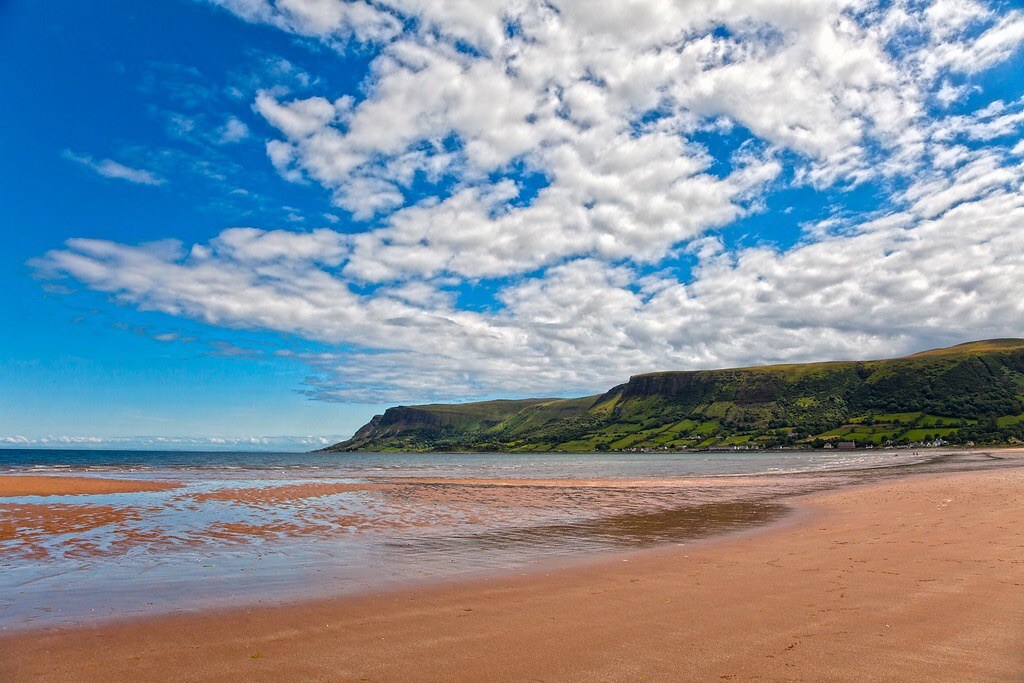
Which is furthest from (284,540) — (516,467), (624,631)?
(516,467)

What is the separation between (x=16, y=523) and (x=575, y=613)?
86.8 feet

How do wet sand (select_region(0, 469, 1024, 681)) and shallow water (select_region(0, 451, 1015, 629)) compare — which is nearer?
wet sand (select_region(0, 469, 1024, 681))

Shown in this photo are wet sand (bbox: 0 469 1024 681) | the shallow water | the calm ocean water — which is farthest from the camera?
the calm ocean water

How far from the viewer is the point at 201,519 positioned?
84.9 ft

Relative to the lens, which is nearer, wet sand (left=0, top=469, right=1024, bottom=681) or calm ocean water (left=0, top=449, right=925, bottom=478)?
wet sand (left=0, top=469, right=1024, bottom=681)

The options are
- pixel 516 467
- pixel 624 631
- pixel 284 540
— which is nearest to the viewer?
pixel 624 631

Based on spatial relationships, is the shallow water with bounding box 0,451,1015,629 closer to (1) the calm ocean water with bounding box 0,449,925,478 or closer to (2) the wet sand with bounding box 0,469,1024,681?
(2) the wet sand with bounding box 0,469,1024,681

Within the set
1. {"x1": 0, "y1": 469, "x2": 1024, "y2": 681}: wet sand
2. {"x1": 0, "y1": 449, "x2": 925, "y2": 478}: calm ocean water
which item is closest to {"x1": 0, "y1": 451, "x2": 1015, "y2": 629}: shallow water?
{"x1": 0, "y1": 469, "x2": 1024, "y2": 681}: wet sand

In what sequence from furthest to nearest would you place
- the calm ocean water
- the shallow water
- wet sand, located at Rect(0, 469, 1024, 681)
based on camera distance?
the calm ocean water → the shallow water → wet sand, located at Rect(0, 469, 1024, 681)

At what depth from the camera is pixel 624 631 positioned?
9328 mm

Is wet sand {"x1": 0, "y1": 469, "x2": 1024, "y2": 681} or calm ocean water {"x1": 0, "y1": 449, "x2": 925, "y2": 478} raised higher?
wet sand {"x1": 0, "y1": 469, "x2": 1024, "y2": 681}

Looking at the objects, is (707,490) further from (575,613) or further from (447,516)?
(575,613)

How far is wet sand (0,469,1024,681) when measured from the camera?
7707mm

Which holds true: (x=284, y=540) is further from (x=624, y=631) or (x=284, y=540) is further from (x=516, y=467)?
(x=516, y=467)
